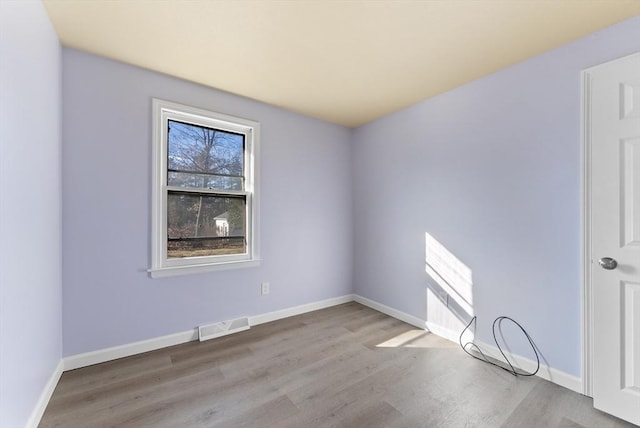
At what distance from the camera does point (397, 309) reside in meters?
3.13

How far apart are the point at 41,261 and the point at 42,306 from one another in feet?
0.93

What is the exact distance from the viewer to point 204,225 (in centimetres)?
268

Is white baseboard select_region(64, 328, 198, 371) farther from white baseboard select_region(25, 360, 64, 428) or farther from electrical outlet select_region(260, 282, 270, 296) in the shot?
electrical outlet select_region(260, 282, 270, 296)

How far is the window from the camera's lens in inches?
94.3

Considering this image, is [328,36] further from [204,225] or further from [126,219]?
[126,219]

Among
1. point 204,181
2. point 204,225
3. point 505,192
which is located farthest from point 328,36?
point 204,225

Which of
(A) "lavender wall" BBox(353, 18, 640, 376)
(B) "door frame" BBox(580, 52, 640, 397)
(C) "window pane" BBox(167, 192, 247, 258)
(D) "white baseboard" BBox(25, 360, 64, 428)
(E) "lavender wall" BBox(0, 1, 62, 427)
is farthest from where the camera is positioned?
(C) "window pane" BBox(167, 192, 247, 258)

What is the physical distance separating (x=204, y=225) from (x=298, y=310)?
60.1 inches

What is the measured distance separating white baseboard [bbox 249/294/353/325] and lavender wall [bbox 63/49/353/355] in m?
0.07

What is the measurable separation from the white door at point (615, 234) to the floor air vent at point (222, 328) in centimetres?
283

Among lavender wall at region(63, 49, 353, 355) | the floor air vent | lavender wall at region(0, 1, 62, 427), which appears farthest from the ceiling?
the floor air vent

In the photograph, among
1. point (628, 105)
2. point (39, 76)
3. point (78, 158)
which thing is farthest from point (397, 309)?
point (39, 76)

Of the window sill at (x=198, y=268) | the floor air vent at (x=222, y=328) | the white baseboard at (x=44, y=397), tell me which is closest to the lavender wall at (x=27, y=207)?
the white baseboard at (x=44, y=397)

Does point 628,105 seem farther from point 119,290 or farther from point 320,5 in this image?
point 119,290
